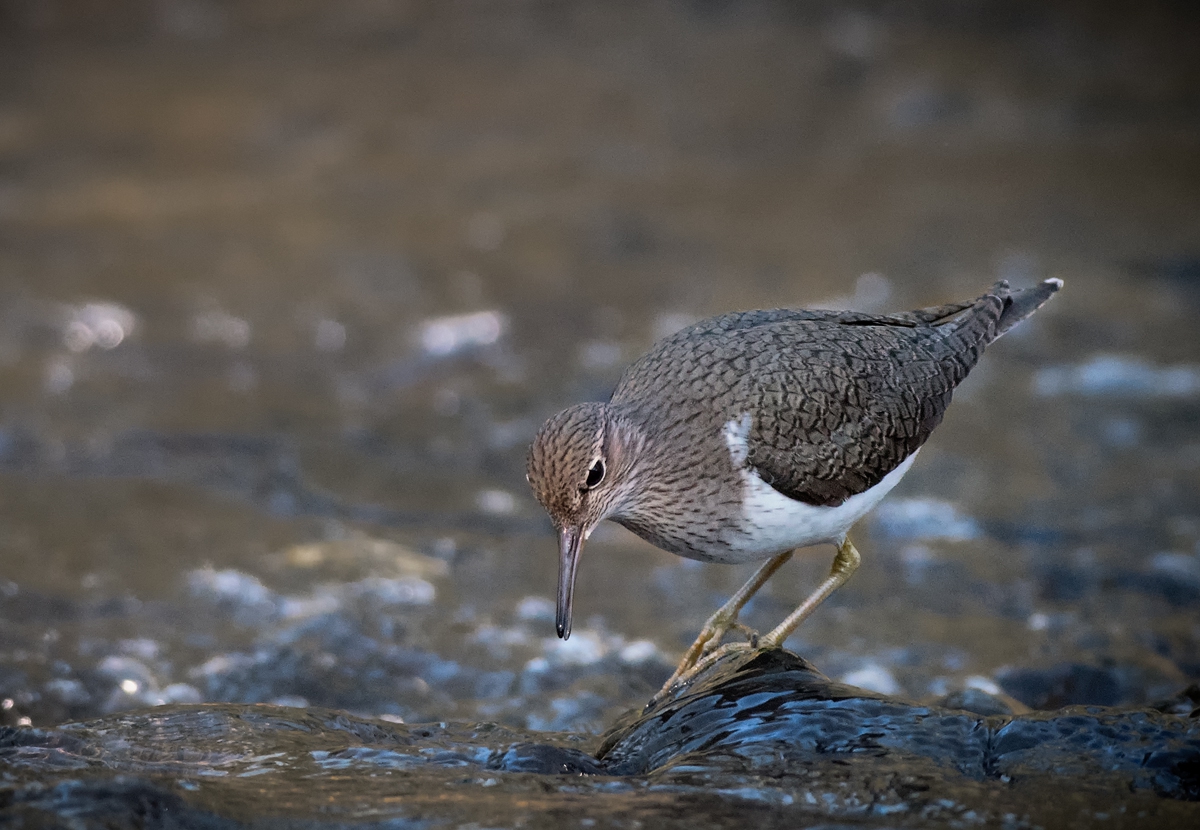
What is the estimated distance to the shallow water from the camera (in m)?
5.70

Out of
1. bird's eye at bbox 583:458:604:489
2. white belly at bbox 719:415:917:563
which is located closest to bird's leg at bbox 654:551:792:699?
white belly at bbox 719:415:917:563

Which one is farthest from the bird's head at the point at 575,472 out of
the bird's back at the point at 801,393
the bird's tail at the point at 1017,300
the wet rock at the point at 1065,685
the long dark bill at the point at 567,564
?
the wet rock at the point at 1065,685

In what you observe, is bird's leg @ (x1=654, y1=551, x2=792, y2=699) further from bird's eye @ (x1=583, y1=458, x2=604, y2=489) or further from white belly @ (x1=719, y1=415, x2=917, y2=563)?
bird's eye @ (x1=583, y1=458, x2=604, y2=489)

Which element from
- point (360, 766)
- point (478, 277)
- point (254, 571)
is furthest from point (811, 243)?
point (360, 766)

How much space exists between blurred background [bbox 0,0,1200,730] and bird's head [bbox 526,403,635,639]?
1010mm

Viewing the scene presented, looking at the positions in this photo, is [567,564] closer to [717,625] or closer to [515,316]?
[717,625]

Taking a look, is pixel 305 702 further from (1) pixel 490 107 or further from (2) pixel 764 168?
(1) pixel 490 107

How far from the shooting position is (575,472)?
161 inches

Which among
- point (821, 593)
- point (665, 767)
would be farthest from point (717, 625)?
point (665, 767)

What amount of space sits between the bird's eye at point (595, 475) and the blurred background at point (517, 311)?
121 cm

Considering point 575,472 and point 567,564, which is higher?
point 575,472

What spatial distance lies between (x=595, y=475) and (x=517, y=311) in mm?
4852

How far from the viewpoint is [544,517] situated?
23.3 feet

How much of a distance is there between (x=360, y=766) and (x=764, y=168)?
8004mm
